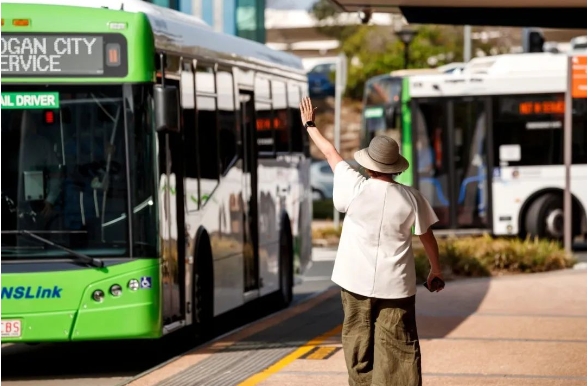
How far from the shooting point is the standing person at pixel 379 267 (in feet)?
26.2

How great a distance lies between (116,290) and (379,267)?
12.3 ft

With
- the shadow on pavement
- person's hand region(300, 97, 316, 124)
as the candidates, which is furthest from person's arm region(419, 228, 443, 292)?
the shadow on pavement

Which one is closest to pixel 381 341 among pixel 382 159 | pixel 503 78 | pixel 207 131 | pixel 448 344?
pixel 382 159

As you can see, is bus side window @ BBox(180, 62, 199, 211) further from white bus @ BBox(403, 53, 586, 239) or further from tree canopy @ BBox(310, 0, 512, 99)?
tree canopy @ BBox(310, 0, 512, 99)

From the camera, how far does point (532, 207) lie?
2631cm

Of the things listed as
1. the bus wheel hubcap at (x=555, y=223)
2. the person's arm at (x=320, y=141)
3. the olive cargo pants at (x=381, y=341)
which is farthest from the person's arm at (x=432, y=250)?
the bus wheel hubcap at (x=555, y=223)

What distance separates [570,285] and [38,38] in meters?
8.96

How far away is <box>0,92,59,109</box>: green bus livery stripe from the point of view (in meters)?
11.4

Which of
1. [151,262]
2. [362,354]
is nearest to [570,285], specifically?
[151,262]

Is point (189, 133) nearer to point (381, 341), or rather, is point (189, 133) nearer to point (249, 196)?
point (249, 196)

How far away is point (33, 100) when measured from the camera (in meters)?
11.4

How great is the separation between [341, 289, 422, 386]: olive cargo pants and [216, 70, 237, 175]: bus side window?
601cm

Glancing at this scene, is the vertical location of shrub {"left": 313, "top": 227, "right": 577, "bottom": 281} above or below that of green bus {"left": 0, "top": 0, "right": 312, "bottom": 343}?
below

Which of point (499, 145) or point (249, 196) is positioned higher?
point (499, 145)
